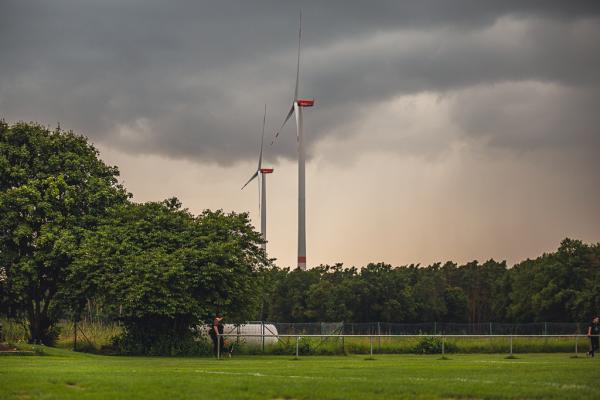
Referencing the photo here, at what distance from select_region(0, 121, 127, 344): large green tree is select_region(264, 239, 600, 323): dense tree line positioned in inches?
1613

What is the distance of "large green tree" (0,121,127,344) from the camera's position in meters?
52.4

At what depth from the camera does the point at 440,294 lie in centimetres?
13250

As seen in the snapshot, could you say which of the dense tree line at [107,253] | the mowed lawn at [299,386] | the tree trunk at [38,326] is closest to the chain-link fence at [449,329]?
the dense tree line at [107,253]

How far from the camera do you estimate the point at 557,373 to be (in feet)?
82.7

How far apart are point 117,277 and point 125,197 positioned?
9.93m

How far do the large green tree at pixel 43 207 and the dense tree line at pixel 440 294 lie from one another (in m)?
41.0

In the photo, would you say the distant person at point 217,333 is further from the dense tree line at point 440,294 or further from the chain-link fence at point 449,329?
the dense tree line at point 440,294

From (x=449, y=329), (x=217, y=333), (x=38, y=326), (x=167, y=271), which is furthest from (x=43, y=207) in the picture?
(x=449, y=329)

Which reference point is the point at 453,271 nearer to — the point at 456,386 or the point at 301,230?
the point at 301,230

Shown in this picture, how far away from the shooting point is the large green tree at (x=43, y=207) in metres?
52.4

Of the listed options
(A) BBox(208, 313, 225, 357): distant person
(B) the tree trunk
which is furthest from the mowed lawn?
(B) the tree trunk

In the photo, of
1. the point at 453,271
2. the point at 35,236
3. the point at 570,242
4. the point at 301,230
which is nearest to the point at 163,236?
the point at 35,236

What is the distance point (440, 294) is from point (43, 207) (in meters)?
88.4

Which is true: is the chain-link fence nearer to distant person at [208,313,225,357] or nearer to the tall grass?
the tall grass
